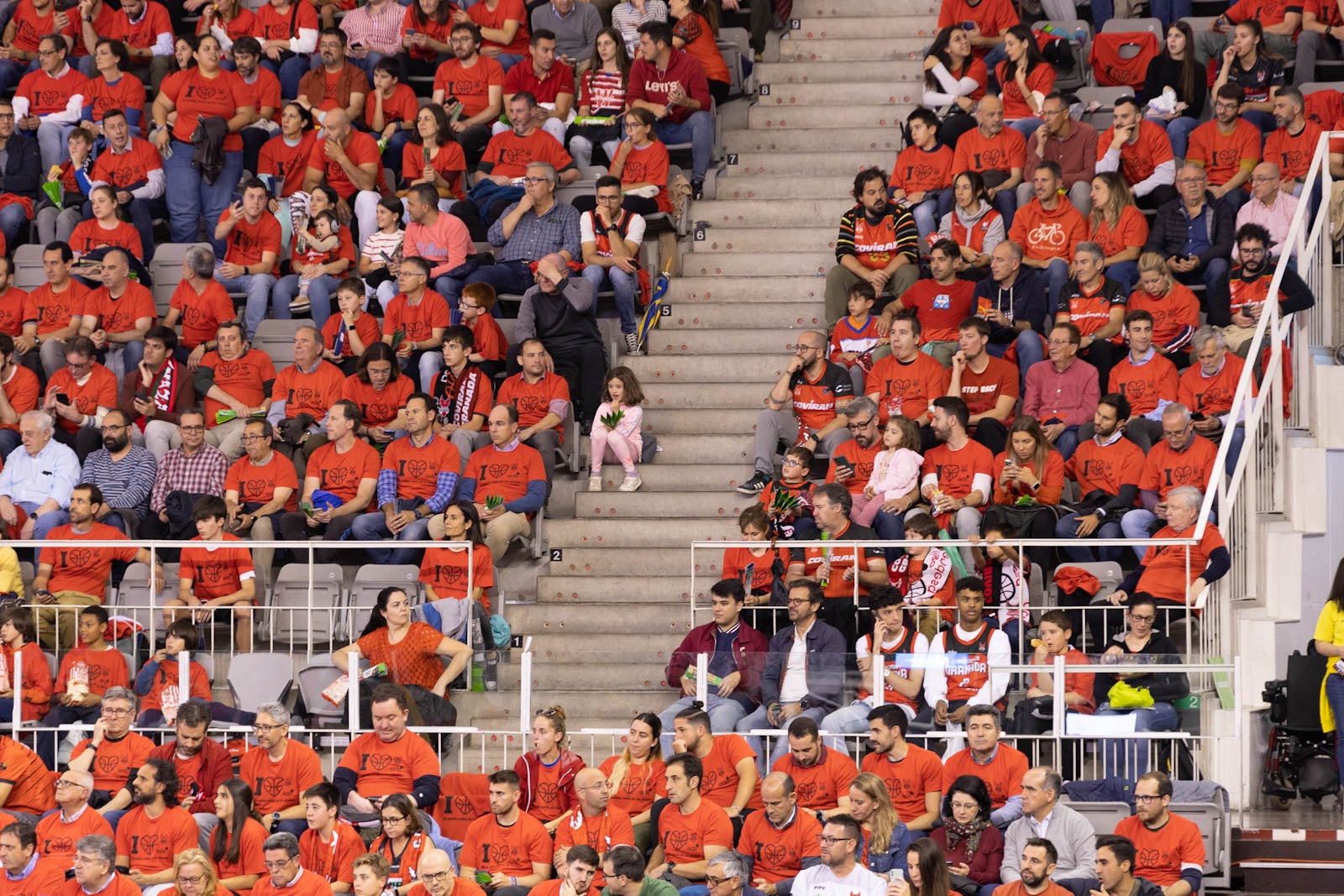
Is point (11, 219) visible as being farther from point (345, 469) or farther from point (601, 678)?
point (601, 678)

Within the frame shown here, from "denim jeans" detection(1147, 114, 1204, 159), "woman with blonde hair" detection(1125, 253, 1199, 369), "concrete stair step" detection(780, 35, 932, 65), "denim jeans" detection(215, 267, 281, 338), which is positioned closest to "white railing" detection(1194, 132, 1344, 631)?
"woman with blonde hair" detection(1125, 253, 1199, 369)

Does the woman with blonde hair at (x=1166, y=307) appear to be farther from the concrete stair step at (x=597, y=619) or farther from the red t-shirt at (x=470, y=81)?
the red t-shirt at (x=470, y=81)

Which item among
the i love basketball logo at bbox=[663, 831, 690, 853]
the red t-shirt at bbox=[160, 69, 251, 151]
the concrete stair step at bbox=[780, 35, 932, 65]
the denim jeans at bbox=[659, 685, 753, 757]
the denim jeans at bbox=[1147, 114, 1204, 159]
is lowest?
the i love basketball logo at bbox=[663, 831, 690, 853]

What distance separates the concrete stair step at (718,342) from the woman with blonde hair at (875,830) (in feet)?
17.9

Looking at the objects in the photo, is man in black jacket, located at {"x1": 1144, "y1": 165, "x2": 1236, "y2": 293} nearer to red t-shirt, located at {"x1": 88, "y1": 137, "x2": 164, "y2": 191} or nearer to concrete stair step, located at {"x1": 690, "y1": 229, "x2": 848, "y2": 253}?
concrete stair step, located at {"x1": 690, "y1": 229, "x2": 848, "y2": 253}

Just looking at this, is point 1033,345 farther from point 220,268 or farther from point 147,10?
point 147,10

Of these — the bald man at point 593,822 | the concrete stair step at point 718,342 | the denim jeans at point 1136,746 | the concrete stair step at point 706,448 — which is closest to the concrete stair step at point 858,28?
the concrete stair step at point 718,342

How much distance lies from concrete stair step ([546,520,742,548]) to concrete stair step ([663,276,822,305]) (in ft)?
7.12

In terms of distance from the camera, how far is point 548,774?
12320 millimetres

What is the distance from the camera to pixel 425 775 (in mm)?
12422

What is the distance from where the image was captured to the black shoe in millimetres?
15000

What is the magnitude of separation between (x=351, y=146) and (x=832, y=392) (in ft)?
15.7

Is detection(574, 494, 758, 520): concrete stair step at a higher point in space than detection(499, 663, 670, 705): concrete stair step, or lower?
higher

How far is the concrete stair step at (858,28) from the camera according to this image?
1856cm
